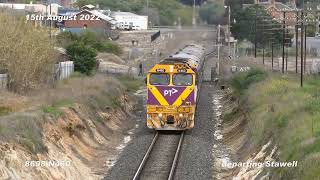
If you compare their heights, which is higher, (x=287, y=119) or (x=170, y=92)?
(x=170, y=92)

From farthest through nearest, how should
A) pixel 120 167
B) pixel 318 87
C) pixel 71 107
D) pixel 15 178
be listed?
1. pixel 318 87
2. pixel 71 107
3. pixel 120 167
4. pixel 15 178

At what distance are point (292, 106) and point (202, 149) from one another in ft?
13.5

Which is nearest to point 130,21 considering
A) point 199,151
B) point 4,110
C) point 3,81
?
point 3,81

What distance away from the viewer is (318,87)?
111 feet

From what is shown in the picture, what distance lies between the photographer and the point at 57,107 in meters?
28.3

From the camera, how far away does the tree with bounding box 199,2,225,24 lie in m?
65.2

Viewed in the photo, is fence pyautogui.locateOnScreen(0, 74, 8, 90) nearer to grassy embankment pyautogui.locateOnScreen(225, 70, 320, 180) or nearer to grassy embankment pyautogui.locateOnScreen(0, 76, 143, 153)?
grassy embankment pyautogui.locateOnScreen(0, 76, 143, 153)

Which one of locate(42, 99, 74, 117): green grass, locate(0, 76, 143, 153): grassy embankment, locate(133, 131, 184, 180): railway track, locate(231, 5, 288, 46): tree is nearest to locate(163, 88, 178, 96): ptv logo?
locate(133, 131, 184, 180): railway track

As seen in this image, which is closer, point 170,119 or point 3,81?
point 170,119

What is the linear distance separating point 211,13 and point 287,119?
43439 mm

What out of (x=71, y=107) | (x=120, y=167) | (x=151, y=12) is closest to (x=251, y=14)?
(x=151, y=12)

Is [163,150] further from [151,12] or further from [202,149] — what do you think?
Answer: [151,12]

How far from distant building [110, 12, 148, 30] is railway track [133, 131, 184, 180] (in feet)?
136

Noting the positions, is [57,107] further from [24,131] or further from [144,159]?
[24,131]
